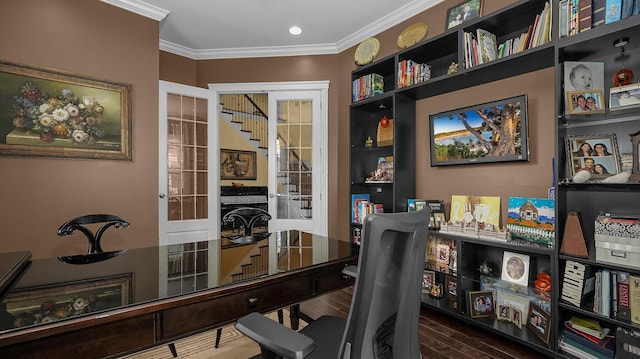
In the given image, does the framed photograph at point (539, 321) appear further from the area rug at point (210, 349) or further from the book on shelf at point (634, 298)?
the area rug at point (210, 349)

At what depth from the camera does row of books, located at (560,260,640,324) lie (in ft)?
5.54

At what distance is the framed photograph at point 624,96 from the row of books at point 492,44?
585mm

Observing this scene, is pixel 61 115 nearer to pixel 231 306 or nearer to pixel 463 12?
pixel 231 306

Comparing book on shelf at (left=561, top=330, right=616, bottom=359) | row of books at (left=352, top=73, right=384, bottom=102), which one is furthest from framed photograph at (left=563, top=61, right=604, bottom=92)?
row of books at (left=352, top=73, right=384, bottom=102)

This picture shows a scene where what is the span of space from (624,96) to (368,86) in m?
2.12

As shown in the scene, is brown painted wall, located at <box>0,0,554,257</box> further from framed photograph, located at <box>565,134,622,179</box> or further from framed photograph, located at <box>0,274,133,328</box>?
framed photograph, located at <box>0,274,133,328</box>

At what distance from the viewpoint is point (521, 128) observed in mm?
2424

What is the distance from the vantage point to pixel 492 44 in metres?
2.49

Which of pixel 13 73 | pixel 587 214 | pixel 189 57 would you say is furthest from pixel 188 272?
pixel 189 57

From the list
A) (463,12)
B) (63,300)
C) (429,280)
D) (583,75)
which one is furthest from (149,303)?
(463,12)

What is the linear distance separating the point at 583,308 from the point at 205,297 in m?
2.18

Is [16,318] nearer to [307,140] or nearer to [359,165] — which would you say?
[359,165]

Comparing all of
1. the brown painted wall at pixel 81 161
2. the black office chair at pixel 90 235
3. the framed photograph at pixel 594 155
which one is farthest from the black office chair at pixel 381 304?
the brown painted wall at pixel 81 161

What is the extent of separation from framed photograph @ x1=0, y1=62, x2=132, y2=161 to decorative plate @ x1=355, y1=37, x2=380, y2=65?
257 cm
